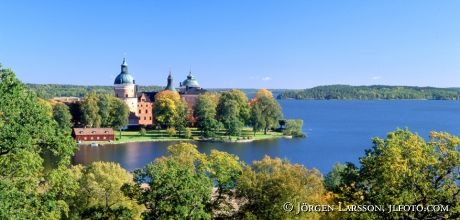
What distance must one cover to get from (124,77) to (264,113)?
82.2ft

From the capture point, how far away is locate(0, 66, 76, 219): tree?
36.6 feet

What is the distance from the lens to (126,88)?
80.4 metres

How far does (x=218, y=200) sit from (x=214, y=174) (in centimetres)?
96

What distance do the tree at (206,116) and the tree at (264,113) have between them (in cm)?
Result: 572

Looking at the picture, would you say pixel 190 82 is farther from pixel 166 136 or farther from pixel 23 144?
pixel 23 144

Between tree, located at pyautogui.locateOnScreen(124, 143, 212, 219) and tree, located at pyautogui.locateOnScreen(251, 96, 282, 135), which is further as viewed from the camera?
tree, located at pyautogui.locateOnScreen(251, 96, 282, 135)

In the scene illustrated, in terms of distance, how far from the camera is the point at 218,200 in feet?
58.8

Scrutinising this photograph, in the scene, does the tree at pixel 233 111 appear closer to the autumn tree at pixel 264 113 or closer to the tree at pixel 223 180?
the autumn tree at pixel 264 113

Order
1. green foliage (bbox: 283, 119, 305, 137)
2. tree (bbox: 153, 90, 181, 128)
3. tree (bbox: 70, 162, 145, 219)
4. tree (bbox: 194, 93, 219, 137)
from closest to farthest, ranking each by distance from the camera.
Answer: tree (bbox: 70, 162, 145, 219) < tree (bbox: 194, 93, 219, 137) < green foliage (bbox: 283, 119, 305, 137) < tree (bbox: 153, 90, 181, 128)

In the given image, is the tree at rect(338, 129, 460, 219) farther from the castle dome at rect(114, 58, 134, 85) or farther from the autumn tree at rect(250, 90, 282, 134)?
the castle dome at rect(114, 58, 134, 85)

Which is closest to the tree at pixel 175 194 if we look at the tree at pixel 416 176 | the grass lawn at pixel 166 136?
the tree at pixel 416 176

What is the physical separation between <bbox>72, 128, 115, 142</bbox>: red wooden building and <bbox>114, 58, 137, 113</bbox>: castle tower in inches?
675

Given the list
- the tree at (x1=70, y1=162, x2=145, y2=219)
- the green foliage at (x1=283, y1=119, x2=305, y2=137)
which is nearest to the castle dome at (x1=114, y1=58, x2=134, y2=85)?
the green foliage at (x1=283, y1=119, x2=305, y2=137)

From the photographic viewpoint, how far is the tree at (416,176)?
1244cm
